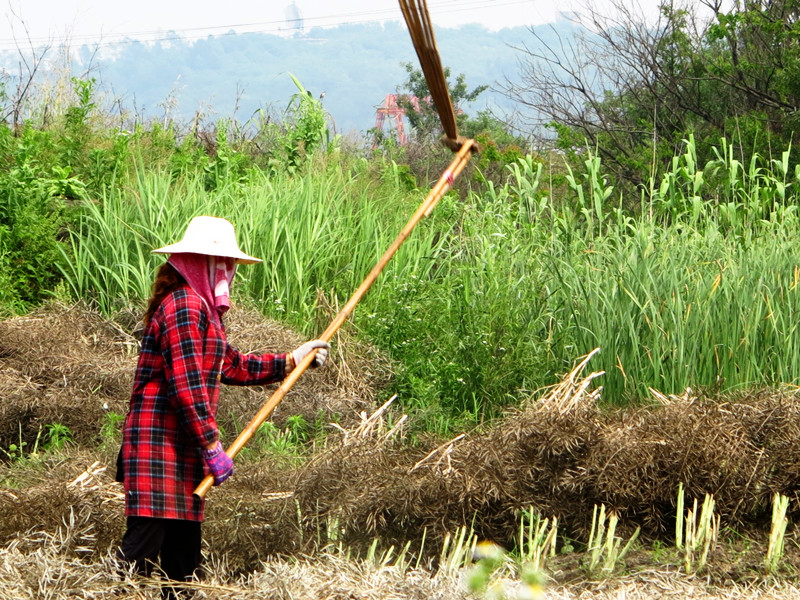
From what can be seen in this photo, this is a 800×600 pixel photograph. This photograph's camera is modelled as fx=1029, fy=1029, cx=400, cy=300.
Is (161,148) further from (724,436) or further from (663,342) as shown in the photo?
(724,436)

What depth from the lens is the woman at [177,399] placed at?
10.4 ft

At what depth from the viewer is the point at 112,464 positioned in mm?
4488

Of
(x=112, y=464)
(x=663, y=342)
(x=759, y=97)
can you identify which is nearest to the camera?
(x=112, y=464)

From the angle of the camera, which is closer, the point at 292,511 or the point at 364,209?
the point at 292,511

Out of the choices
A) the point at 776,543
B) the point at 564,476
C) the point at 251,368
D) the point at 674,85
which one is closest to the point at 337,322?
the point at 251,368

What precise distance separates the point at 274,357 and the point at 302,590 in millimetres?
828

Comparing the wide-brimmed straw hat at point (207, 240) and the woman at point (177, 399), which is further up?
the wide-brimmed straw hat at point (207, 240)

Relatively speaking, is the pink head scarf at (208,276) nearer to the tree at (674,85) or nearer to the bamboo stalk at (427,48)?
the bamboo stalk at (427,48)

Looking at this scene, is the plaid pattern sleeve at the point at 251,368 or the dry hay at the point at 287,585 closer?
the dry hay at the point at 287,585

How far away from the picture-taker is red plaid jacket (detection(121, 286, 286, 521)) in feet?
10.4

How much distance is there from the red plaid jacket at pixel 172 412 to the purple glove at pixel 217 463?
0.14 feet

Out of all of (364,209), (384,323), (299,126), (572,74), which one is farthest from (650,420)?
(572,74)

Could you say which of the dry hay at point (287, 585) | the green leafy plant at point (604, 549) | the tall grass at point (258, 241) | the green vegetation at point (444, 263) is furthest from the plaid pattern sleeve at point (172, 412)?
the tall grass at point (258, 241)

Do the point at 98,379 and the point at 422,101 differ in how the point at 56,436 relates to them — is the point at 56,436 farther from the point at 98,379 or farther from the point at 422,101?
the point at 422,101
